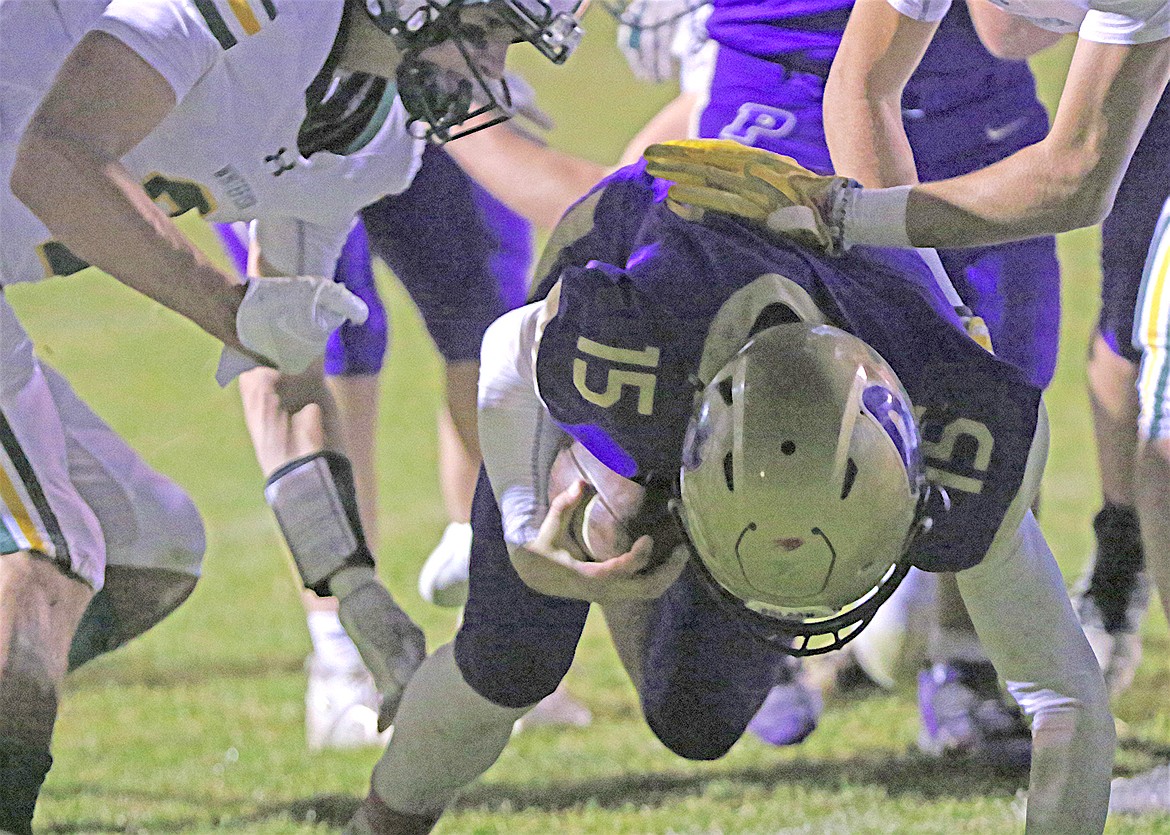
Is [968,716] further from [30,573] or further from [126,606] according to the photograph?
[30,573]

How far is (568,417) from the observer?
176cm

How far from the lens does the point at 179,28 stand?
5.95ft

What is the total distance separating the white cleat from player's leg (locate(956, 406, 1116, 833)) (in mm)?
851

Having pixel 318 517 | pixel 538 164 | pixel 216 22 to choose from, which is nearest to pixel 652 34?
pixel 538 164

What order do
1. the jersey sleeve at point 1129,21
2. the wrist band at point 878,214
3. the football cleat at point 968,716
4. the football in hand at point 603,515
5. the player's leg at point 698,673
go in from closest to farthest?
1. the jersey sleeve at point 1129,21
2. the wrist band at point 878,214
3. the football in hand at point 603,515
4. the player's leg at point 698,673
5. the football cleat at point 968,716

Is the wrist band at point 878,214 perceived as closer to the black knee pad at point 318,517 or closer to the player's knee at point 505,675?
the player's knee at point 505,675

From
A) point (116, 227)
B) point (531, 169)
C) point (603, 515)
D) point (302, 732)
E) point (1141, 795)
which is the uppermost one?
point (116, 227)

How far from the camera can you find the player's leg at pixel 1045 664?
1726mm

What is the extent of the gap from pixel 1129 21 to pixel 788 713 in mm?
1303

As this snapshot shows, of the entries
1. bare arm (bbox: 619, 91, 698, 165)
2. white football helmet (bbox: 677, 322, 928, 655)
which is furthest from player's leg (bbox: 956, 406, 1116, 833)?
bare arm (bbox: 619, 91, 698, 165)

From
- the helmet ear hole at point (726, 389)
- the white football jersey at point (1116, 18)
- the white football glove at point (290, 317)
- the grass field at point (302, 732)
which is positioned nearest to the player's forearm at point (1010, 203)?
the white football jersey at point (1116, 18)

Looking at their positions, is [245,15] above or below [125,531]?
→ above

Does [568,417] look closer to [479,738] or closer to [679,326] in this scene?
[679,326]

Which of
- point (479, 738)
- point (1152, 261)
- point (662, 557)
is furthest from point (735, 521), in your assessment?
point (1152, 261)
